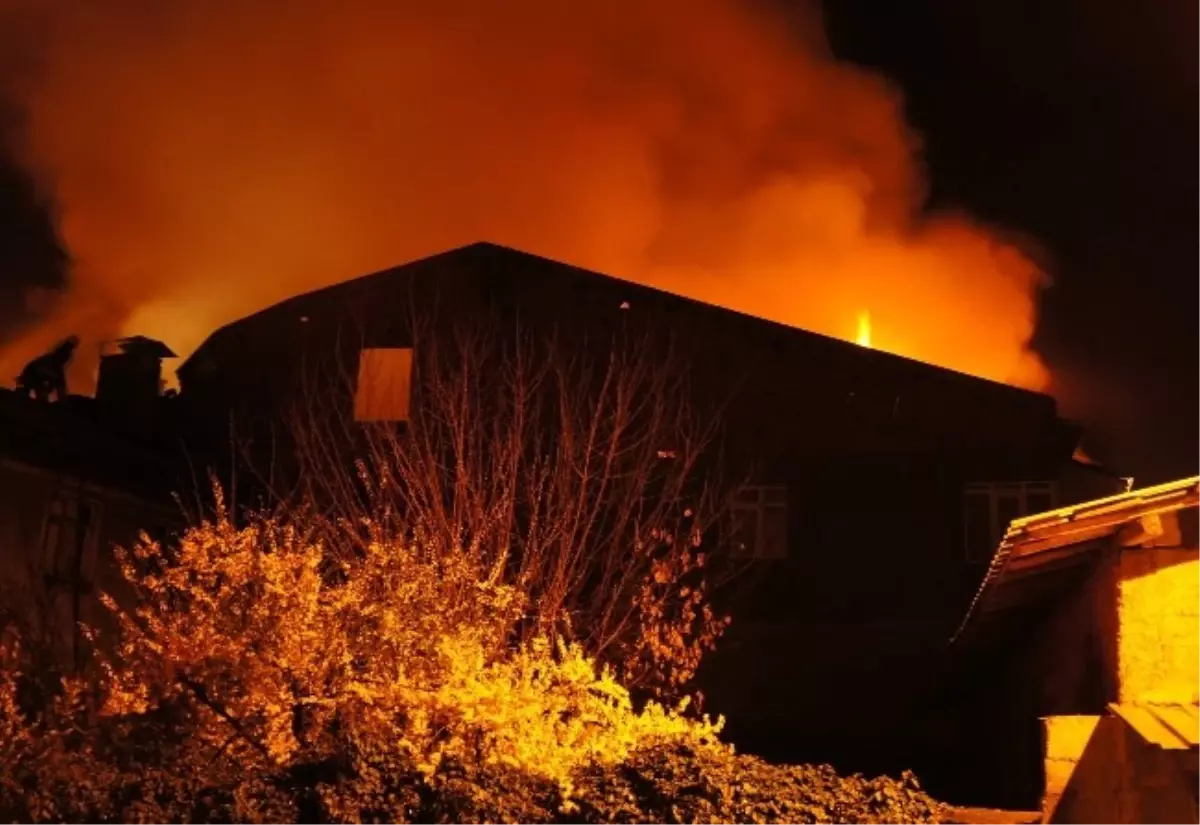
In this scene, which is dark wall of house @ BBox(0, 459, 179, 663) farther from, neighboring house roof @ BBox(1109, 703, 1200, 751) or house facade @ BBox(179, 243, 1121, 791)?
neighboring house roof @ BBox(1109, 703, 1200, 751)

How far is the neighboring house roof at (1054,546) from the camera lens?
8773mm

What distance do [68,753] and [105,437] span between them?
1046 centimetres

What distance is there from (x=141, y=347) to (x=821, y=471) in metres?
13.4

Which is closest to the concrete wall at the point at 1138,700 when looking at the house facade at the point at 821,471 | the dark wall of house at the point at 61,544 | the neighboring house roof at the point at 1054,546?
the neighboring house roof at the point at 1054,546

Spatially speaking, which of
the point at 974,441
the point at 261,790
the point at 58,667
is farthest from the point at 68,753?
the point at 974,441

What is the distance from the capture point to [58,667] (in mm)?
13875

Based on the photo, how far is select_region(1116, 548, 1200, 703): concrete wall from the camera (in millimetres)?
9172

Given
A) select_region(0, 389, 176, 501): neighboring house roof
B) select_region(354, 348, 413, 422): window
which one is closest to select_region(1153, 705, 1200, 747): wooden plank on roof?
select_region(0, 389, 176, 501): neighboring house roof

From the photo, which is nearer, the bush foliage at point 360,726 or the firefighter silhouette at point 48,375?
the bush foliage at point 360,726

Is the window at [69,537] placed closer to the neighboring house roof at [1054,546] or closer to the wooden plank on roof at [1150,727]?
the neighboring house roof at [1054,546]

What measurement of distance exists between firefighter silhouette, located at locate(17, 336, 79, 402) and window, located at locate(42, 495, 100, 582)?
3875 mm

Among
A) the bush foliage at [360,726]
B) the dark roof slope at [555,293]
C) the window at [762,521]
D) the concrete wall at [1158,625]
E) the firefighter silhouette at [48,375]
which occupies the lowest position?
the bush foliage at [360,726]

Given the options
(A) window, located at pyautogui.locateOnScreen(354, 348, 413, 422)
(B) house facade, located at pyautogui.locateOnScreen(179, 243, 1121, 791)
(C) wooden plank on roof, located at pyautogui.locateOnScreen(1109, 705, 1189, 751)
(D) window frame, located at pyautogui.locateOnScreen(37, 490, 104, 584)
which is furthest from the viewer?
(A) window, located at pyautogui.locateOnScreen(354, 348, 413, 422)

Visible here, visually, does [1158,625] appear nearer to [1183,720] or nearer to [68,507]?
[1183,720]
